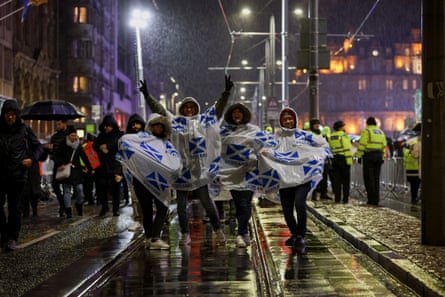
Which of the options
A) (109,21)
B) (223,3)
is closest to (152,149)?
(223,3)

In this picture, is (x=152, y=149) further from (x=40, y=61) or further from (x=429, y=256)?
(x=40, y=61)

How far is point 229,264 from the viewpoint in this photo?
8.94 metres

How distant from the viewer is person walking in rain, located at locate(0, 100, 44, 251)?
10.2 m

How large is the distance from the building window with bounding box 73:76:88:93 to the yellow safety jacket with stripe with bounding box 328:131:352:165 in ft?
148

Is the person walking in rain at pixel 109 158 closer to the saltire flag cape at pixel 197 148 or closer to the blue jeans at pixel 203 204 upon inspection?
the blue jeans at pixel 203 204

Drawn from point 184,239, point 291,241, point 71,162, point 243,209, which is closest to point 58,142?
point 71,162

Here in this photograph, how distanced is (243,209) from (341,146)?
26.3ft

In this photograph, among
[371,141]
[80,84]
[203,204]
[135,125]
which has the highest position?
[80,84]

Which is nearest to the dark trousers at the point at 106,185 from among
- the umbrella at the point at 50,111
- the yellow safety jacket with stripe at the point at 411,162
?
the umbrella at the point at 50,111

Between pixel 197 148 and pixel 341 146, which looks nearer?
pixel 197 148

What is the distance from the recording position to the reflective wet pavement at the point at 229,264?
729 cm

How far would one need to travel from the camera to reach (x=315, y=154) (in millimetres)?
10859

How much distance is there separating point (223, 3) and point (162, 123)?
3283 centimetres

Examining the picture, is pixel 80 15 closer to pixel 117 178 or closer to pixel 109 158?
pixel 109 158
